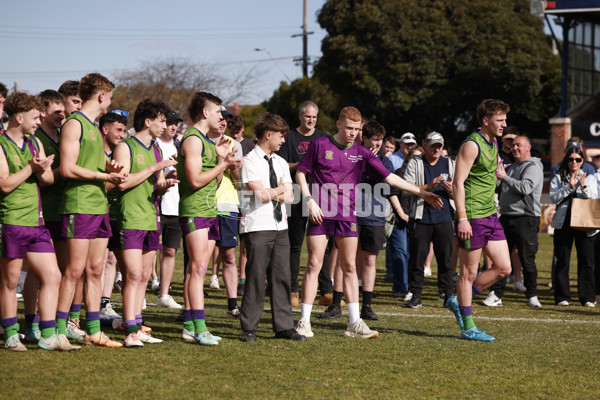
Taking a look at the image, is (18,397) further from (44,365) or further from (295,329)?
(295,329)

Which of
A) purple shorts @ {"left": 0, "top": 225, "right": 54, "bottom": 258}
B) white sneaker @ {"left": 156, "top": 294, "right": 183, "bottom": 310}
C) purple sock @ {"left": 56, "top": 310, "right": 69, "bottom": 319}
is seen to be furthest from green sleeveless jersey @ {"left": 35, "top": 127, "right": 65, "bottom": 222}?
white sneaker @ {"left": 156, "top": 294, "right": 183, "bottom": 310}

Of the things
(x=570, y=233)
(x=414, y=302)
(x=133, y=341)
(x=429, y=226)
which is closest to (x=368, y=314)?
(x=414, y=302)

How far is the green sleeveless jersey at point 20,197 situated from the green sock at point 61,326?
2.85ft

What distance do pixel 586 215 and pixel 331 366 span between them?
5711mm

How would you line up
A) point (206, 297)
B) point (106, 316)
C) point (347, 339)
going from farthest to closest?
point (206, 297) → point (106, 316) → point (347, 339)

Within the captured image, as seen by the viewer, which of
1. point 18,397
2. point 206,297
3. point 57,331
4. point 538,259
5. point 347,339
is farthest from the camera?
point 538,259

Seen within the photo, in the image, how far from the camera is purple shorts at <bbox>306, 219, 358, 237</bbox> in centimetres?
733

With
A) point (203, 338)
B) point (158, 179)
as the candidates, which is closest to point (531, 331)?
point (203, 338)

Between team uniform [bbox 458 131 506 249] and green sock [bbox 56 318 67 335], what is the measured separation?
3.87 m

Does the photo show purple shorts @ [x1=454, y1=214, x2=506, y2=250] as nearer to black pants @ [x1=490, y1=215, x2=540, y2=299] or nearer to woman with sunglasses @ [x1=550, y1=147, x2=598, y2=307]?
black pants @ [x1=490, y1=215, x2=540, y2=299]

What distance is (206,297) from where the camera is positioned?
10.2m

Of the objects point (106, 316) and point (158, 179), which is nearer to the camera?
point (158, 179)

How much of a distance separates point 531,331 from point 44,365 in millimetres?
5026

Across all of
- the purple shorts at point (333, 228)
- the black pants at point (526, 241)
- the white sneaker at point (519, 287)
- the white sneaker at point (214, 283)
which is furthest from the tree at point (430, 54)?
the purple shorts at point (333, 228)
